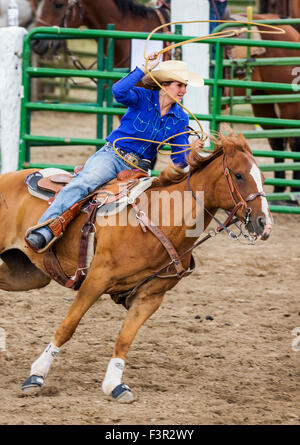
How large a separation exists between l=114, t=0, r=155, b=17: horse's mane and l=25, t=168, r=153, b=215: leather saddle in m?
5.16

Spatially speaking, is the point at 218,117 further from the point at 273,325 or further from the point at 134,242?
the point at 134,242

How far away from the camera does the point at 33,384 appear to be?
435 centimetres

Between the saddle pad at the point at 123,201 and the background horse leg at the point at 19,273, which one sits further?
the background horse leg at the point at 19,273

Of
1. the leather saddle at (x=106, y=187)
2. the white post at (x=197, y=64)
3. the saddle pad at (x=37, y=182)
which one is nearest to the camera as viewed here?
the leather saddle at (x=106, y=187)

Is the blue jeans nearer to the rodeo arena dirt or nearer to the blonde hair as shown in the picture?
the blonde hair

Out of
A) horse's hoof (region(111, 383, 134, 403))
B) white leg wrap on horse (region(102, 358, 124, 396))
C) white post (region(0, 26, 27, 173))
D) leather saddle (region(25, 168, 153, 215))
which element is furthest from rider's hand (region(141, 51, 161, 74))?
white post (region(0, 26, 27, 173))

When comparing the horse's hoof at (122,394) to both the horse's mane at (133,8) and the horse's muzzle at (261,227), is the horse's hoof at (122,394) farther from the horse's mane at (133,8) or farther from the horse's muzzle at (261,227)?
the horse's mane at (133,8)

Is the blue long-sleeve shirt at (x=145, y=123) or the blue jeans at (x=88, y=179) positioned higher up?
the blue long-sleeve shirt at (x=145, y=123)

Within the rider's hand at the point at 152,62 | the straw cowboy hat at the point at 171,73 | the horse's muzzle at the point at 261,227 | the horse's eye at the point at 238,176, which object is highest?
the rider's hand at the point at 152,62

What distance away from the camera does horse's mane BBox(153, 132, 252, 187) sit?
164 inches

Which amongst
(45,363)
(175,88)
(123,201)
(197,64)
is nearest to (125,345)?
(45,363)

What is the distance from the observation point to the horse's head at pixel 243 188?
4.00 metres

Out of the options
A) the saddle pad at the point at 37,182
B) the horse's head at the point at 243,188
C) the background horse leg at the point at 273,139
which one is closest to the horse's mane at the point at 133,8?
the background horse leg at the point at 273,139

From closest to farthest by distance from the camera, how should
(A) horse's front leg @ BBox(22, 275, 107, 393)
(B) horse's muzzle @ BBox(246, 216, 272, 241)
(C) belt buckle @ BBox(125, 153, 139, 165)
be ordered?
(B) horse's muzzle @ BBox(246, 216, 272, 241) < (A) horse's front leg @ BBox(22, 275, 107, 393) < (C) belt buckle @ BBox(125, 153, 139, 165)
